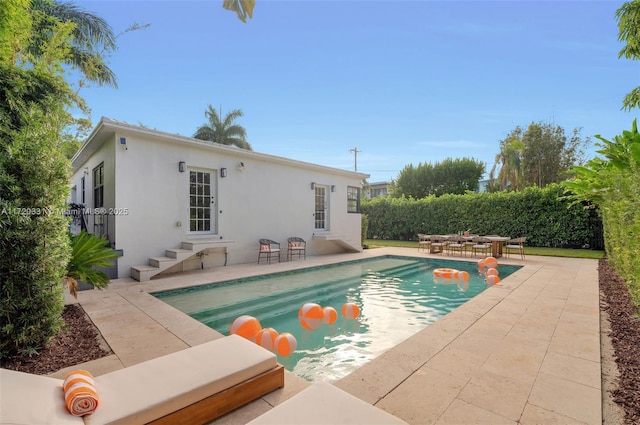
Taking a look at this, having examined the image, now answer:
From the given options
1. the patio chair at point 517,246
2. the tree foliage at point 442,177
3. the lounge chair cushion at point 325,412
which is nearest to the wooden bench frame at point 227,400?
the lounge chair cushion at point 325,412

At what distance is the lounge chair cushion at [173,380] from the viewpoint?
186 cm

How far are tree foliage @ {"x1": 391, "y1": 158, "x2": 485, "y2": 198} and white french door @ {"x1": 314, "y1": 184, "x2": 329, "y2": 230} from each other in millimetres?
15972

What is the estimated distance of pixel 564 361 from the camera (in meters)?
3.23

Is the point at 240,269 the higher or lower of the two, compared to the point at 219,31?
lower

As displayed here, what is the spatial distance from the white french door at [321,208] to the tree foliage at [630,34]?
30.6 feet

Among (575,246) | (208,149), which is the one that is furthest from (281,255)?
(575,246)

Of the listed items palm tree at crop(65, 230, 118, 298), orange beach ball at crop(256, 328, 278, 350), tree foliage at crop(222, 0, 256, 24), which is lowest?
orange beach ball at crop(256, 328, 278, 350)

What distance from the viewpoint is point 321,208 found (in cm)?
1314

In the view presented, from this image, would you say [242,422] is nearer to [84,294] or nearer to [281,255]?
[84,294]

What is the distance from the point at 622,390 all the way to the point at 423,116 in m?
17.2

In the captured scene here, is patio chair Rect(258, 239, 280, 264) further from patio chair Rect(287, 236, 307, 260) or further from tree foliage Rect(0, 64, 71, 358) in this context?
tree foliage Rect(0, 64, 71, 358)

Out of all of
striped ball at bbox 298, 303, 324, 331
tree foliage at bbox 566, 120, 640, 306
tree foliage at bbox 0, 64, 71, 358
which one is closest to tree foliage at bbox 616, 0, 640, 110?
tree foliage at bbox 566, 120, 640, 306

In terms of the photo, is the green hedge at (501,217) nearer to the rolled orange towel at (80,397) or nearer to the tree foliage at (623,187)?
the tree foliage at (623,187)

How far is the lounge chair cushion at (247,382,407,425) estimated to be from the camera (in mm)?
1714
